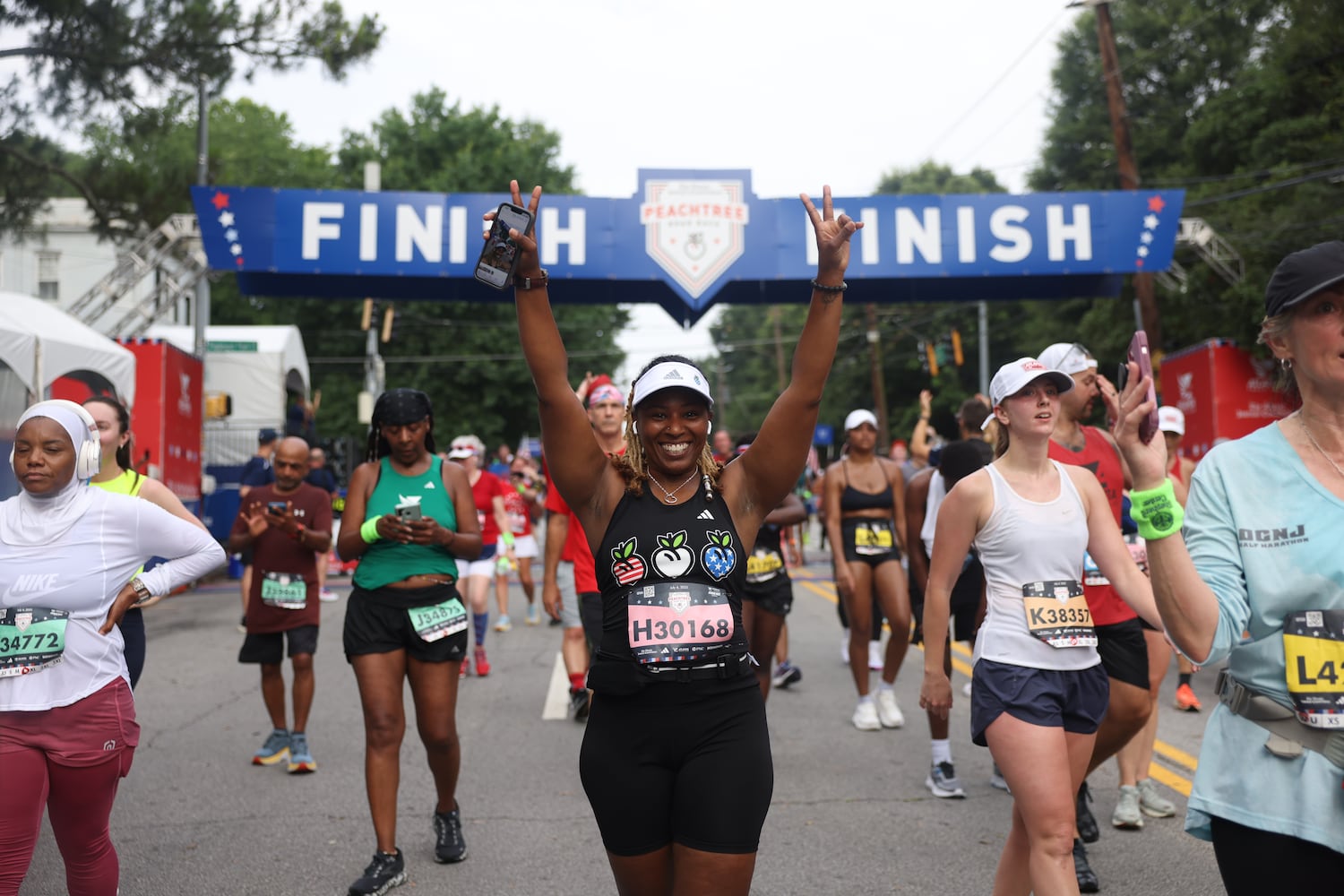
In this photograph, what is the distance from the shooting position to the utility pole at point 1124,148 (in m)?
19.0

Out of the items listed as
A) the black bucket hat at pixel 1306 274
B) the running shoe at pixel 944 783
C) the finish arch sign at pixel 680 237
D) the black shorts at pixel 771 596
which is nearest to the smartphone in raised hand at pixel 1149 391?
the black bucket hat at pixel 1306 274

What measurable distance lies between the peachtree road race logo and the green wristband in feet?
38.2

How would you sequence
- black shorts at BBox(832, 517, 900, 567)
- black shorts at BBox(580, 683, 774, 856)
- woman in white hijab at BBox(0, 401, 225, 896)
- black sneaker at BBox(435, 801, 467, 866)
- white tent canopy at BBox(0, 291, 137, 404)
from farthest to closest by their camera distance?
white tent canopy at BBox(0, 291, 137, 404)
black shorts at BBox(832, 517, 900, 567)
black sneaker at BBox(435, 801, 467, 866)
woman in white hijab at BBox(0, 401, 225, 896)
black shorts at BBox(580, 683, 774, 856)

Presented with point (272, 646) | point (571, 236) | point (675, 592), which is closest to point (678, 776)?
point (675, 592)

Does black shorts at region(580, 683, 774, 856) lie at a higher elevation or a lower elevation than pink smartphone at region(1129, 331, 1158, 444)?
lower

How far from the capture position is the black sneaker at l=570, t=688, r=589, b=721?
800cm

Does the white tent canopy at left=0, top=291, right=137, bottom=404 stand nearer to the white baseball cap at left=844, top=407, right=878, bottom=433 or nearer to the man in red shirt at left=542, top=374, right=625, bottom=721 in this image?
the man in red shirt at left=542, top=374, right=625, bottom=721

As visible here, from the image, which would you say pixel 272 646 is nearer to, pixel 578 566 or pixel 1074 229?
pixel 578 566

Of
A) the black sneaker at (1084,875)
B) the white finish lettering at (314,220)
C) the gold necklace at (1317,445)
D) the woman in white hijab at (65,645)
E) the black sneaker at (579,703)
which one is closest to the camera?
the gold necklace at (1317,445)

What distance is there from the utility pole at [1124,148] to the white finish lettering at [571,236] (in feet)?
32.8

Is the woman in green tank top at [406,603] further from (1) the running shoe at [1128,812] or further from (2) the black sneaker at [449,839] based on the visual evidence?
(1) the running shoe at [1128,812]

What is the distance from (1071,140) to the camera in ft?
131

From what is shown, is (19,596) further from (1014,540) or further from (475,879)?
(1014,540)

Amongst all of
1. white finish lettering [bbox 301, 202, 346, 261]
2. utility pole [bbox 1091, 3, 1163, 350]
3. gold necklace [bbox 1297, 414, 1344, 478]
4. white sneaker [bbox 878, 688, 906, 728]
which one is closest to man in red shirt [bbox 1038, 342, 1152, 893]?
gold necklace [bbox 1297, 414, 1344, 478]
